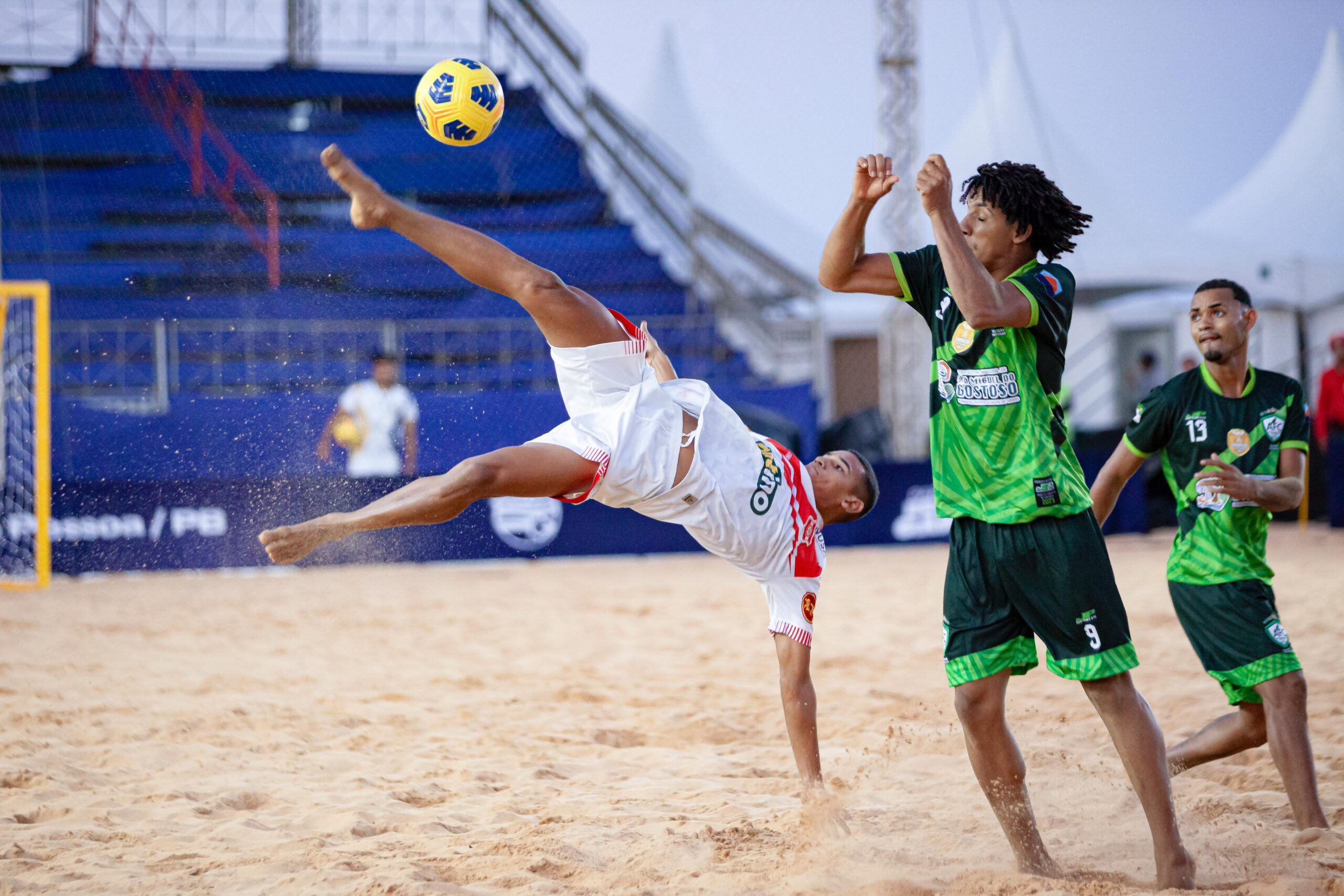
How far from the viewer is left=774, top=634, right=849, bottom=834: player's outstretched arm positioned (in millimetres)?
3391

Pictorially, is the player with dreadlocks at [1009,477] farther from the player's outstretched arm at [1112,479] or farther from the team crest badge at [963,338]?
the player's outstretched arm at [1112,479]

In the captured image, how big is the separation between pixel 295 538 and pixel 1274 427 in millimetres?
2889

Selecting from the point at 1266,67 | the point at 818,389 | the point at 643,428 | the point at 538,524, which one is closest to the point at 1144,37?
the point at 1266,67

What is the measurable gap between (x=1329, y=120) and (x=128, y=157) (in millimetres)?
19414

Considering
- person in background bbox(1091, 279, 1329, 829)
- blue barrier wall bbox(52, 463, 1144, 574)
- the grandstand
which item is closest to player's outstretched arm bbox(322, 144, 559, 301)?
person in background bbox(1091, 279, 1329, 829)

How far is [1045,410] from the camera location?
2.80 metres

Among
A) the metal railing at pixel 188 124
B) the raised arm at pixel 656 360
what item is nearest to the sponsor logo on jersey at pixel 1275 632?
the raised arm at pixel 656 360

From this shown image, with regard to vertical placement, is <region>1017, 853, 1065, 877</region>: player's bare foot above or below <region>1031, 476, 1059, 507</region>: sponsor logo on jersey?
below

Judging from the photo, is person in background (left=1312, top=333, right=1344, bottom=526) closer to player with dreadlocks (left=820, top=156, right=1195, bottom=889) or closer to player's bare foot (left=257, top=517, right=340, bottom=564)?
player with dreadlocks (left=820, top=156, right=1195, bottom=889)

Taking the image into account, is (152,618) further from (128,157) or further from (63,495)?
(128,157)

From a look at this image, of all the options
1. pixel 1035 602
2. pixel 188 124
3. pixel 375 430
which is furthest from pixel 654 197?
pixel 1035 602

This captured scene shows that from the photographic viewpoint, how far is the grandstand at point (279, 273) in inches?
407

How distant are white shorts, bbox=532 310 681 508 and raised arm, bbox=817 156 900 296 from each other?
70 cm

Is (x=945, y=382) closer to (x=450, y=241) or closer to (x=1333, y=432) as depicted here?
(x=450, y=241)
